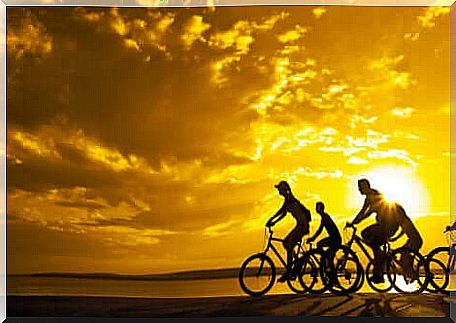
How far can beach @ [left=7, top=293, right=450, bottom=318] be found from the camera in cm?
782

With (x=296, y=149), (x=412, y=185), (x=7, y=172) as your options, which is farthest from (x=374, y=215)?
(x=7, y=172)

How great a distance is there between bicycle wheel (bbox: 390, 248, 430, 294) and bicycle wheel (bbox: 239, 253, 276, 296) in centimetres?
110

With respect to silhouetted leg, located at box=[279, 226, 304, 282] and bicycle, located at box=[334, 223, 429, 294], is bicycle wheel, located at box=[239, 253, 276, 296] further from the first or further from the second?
bicycle, located at box=[334, 223, 429, 294]

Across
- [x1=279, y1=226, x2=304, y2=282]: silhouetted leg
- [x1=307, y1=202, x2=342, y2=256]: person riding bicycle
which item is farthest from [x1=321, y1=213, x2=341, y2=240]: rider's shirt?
[x1=279, y1=226, x2=304, y2=282]: silhouetted leg

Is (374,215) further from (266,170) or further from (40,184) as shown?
(40,184)

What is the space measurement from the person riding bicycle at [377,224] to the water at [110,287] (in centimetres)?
87

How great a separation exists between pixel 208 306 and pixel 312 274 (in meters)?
0.97

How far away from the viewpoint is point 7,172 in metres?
7.89

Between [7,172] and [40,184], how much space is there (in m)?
0.32

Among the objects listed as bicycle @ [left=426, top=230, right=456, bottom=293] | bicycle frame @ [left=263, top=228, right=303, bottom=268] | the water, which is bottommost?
the water

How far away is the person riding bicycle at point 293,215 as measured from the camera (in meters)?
7.88

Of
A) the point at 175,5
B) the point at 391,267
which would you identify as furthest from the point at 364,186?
the point at 175,5

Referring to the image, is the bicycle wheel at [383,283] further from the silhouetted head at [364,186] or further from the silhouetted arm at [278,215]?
the silhouetted arm at [278,215]

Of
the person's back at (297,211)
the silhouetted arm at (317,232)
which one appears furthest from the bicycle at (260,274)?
the person's back at (297,211)
